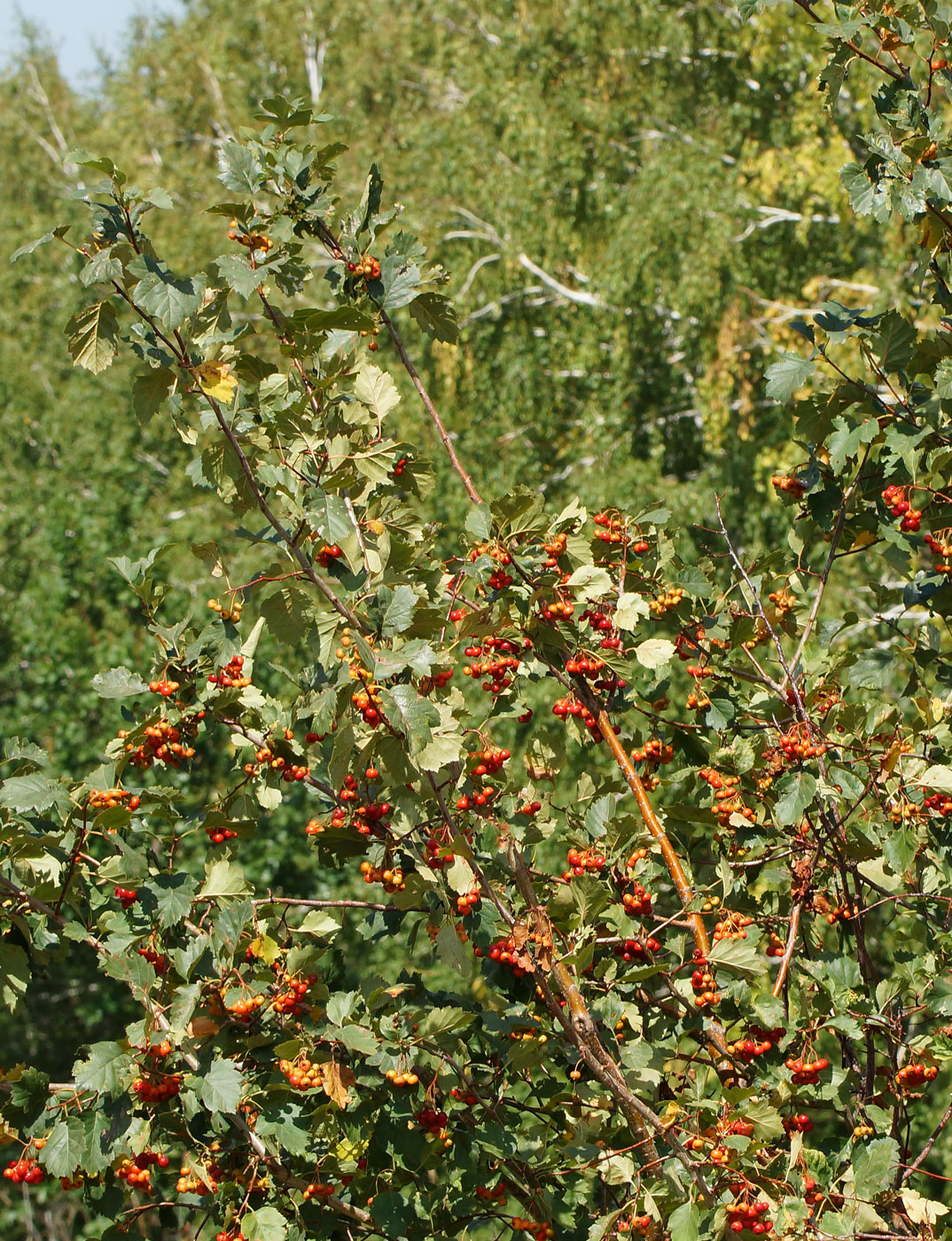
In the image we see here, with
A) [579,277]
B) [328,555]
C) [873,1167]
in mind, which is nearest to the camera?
[873,1167]

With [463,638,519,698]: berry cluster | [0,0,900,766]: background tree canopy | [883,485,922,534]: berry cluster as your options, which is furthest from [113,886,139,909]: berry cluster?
[0,0,900,766]: background tree canopy

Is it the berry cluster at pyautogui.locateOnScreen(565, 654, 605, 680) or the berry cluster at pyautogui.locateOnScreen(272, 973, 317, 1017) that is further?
the berry cluster at pyautogui.locateOnScreen(565, 654, 605, 680)

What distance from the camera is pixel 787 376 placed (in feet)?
6.15

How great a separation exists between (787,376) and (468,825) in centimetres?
85

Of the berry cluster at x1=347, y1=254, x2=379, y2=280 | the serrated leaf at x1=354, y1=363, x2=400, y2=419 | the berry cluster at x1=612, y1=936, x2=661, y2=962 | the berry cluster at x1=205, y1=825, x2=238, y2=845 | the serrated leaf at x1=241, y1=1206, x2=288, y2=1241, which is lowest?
the berry cluster at x1=612, y1=936, x2=661, y2=962

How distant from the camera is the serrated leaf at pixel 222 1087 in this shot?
4.79 feet

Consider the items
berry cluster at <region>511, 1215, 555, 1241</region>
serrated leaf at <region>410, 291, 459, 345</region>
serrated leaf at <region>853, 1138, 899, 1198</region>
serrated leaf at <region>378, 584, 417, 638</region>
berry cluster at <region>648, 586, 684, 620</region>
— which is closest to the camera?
serrated leaf at <region>378, 584, 417, 638</region>

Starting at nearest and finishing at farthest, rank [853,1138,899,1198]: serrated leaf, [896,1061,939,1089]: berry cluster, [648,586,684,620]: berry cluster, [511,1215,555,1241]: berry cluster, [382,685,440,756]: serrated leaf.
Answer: [382,685,440,756]: serrated leaf → [853,1138,899,1198]: serrated leaf → [511,1215,555,1241]: berry cluster → [896,1061,939,1089]: berry cluster → [648,586,684,620]: berry cluster

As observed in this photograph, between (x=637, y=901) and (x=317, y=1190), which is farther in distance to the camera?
(x=637, y=901)

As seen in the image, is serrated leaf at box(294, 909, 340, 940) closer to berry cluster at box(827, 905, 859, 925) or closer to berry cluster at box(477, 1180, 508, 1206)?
berry cluster at box(477, 1180, 508, 1206)

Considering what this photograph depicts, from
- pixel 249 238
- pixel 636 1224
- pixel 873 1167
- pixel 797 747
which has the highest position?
pixel 249 238

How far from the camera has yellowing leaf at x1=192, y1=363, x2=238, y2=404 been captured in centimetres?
147

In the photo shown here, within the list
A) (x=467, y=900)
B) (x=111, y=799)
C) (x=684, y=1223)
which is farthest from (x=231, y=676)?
(x=684, y=1223)

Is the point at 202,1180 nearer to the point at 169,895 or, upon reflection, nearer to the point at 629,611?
the point at 169,895
